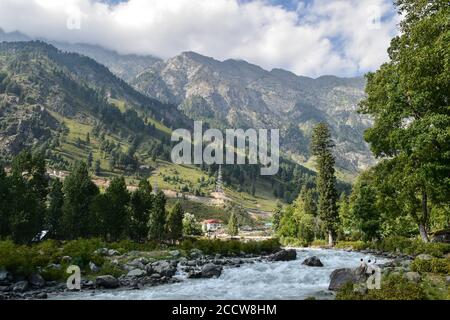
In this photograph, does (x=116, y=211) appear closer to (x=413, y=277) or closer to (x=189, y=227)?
(x=413, y=277)

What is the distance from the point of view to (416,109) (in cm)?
3422

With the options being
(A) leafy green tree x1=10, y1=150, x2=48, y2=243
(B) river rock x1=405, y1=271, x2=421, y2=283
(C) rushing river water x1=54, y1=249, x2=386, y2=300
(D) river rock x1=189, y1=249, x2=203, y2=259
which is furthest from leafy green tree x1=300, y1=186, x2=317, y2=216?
(B) river rock x1=405, y1=271, x2=421, y2=283

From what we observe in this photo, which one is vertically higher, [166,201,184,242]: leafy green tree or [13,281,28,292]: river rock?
[166,201,184,242]: leafy green tree

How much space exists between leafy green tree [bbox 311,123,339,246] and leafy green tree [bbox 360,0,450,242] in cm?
4794

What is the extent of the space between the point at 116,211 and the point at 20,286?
161 ft

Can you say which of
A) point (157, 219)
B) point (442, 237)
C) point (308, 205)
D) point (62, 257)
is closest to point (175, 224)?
point (157, 219)

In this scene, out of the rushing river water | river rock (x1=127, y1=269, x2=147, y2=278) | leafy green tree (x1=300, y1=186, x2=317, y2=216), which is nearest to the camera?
the rushing river water

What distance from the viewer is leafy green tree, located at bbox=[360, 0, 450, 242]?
2988 cm

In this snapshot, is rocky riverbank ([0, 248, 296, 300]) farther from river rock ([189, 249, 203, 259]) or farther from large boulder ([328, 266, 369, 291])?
river rock ([189, 249, 203, 259])

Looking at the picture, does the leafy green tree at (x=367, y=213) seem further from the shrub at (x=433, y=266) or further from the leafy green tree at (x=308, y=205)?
the leafy green tree at (x=308, y=205)

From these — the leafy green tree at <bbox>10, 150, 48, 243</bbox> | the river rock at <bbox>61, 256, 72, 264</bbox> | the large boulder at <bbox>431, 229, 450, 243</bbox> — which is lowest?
the river rock at <bbox>61, 256, 72, 264</bbox>

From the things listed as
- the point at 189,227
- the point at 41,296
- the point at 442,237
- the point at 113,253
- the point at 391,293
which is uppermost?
the point at 442,237
